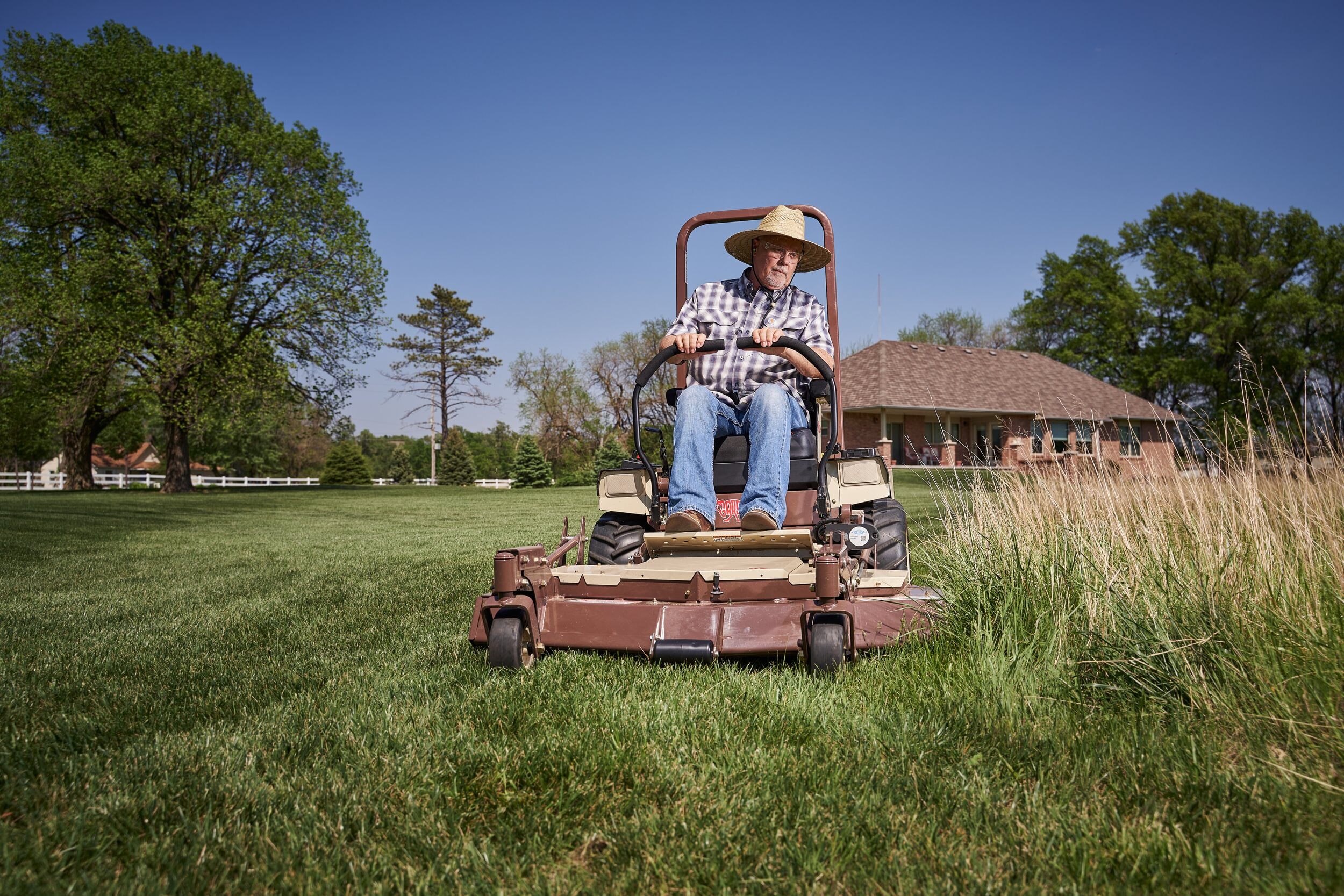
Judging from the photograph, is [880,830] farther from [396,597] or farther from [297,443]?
[297,443]

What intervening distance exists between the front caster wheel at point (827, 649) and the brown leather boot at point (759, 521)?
2.34ft

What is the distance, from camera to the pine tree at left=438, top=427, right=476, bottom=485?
54.2 metres

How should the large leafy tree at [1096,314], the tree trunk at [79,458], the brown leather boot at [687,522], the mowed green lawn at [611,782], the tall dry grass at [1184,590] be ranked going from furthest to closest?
the large leafy tree at [1096,314]
the tree trunk at [79,458]
the brown leather boot at [687,522]
the tall dry grass at [1184,590]
the mowed green lawn at [611,782]

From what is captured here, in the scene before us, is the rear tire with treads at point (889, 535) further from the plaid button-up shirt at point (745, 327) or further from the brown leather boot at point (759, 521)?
the brown leather boot at point (759, 521)

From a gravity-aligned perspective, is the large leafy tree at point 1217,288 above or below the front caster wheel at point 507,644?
above

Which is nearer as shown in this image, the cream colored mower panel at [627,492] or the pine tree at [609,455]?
the cream colored mower panel at [627,492]

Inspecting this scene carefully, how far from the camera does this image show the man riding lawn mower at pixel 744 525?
3.38 meters

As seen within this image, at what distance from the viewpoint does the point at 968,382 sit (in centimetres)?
3950

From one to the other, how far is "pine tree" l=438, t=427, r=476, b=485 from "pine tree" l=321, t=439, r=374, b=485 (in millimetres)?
8921

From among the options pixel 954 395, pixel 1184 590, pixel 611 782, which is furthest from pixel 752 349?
pixel 954 395

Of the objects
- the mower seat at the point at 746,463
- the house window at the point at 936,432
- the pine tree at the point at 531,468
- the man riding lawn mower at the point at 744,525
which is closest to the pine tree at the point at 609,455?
the pine tree at the point at 531,468

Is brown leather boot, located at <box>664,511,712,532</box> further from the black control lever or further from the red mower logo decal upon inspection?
the black control lever

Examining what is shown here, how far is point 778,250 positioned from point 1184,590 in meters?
2.75

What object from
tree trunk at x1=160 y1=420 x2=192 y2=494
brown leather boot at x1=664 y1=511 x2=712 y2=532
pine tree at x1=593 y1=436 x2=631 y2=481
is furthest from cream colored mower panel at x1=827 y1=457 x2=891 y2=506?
pine tree at x1=593 y1=436 x2=631 y2=481
